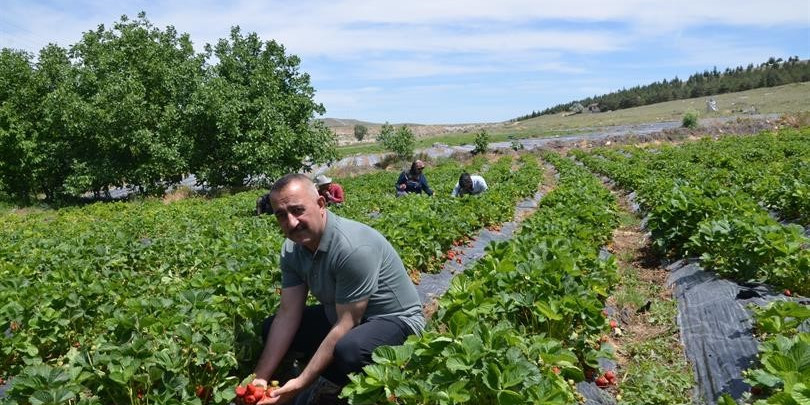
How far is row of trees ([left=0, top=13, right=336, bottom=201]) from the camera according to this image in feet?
75.2

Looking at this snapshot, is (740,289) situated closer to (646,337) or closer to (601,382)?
(646,337)

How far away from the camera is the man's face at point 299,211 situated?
3.05m

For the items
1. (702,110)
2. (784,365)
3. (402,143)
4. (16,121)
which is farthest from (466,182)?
(702,110)

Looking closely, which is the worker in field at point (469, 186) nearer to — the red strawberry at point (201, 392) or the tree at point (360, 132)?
the red strawberry at point (201, 392)

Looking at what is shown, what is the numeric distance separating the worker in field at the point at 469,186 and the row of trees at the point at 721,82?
9830 centimetres

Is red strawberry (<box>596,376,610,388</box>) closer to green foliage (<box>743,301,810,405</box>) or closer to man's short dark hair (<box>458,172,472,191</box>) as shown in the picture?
green foliage (<box>743,301,810,405</box>)

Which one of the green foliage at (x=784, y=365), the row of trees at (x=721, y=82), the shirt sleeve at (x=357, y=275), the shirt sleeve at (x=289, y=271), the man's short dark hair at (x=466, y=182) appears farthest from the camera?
the row of trees at (x=721, y=82)

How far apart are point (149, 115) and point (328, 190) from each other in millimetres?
16729

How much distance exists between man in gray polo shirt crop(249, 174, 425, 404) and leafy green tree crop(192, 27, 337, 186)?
20.4m

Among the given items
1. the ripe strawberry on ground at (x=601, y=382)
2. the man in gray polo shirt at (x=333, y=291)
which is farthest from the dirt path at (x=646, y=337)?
the man in gray polo shirt at (x=333, y=291)

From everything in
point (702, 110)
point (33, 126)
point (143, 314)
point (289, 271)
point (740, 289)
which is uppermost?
point (33, 126)

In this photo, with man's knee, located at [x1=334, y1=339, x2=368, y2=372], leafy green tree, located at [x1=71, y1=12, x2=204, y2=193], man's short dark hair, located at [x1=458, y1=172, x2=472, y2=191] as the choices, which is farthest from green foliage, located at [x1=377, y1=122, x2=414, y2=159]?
man's knee, located at [x1=334, y1=339, x2=368, y2=372]

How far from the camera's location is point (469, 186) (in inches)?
436

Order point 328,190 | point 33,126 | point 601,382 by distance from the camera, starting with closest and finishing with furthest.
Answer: point 601,382 < point 328,190 < point 33,126
